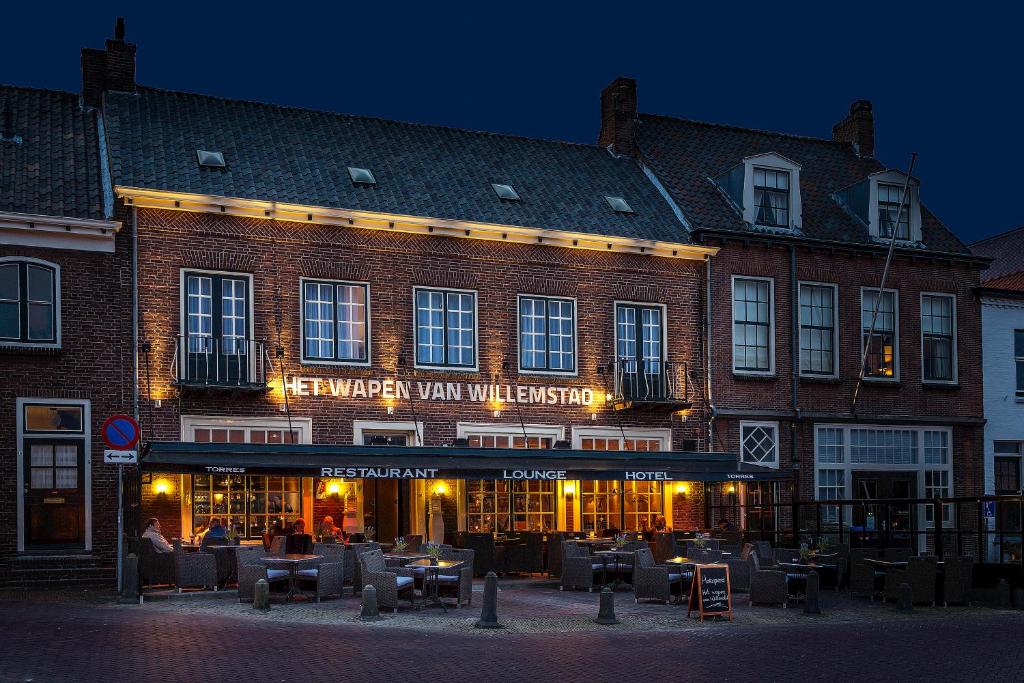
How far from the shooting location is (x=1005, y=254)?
A: 37.8m

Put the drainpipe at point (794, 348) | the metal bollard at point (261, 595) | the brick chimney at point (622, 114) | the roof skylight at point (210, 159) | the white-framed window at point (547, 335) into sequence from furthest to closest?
the brick chimney at point (622, 114), the drainpipe at point (794, 348), the white-framed window at point (547, 335), the roof skylight at point (210, 159), the metal bollard at point (261, 595)

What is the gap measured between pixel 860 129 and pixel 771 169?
6170mm

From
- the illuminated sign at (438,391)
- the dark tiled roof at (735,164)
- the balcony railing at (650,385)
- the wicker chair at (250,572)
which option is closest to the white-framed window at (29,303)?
the illuminated sign at (438,391)

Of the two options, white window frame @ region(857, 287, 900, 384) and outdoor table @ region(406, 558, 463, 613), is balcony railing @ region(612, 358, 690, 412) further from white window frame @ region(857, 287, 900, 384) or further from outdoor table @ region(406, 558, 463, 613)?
outdoor table @ region(406, 558, 463, 613)

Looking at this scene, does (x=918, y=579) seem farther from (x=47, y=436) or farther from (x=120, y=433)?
(x=47, y=436)

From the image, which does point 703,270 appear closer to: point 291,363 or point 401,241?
point 401,241

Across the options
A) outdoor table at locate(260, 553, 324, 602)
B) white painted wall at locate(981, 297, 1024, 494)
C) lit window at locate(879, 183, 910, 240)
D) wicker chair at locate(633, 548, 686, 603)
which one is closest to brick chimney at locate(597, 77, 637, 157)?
lit window at locate(879, 183, 910, 240)

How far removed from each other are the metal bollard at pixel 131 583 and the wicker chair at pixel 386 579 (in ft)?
10.9

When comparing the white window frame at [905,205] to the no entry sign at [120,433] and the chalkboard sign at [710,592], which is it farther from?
the no entry sign at [120,433]

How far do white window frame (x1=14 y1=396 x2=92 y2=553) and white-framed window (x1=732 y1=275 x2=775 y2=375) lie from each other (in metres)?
13.8

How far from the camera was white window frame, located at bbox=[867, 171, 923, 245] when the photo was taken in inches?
1164

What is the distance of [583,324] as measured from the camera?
26.0m

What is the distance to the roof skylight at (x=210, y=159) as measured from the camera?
2372cm

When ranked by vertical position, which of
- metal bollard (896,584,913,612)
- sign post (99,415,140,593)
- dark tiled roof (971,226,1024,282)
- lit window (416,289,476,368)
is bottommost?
metal bollard (896,584,913,612)
